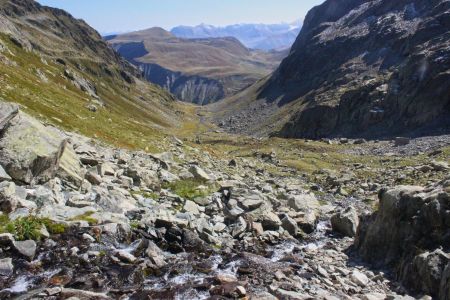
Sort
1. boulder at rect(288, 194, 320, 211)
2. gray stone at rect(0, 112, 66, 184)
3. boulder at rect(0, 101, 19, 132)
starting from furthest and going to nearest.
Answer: boulder at rect(288, 194, 320, 211)
boulder at rect(0, 101, 19, 132)
gray stone at rect(0, 112, 66, 184)

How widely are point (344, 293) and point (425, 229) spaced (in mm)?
5505

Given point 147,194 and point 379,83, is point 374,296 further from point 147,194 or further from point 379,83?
point 379,83

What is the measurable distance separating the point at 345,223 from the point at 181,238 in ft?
38.7

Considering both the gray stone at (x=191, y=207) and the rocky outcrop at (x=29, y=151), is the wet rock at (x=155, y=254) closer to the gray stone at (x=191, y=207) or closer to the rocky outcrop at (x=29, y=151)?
the gray stone at (x=191, y=207)

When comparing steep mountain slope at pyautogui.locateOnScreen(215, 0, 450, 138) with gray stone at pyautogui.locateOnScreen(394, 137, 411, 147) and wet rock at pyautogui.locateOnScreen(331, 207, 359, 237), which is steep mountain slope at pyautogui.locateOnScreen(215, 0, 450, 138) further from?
wet rock at pyautogui.locateOnScreen(331, 207, 359, 237)

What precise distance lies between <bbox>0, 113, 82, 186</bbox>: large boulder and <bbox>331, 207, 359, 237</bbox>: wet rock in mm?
16480

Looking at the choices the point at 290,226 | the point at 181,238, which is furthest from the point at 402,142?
the point at 181,238

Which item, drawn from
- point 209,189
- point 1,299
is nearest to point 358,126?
point 209,189

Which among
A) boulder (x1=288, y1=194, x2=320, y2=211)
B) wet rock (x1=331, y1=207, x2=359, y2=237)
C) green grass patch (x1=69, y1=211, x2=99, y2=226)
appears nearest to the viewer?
green grass patch (x1=69, y1=211, x2=99, y2=226)

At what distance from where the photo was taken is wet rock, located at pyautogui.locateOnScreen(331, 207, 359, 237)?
2762 centimetres

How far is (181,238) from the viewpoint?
21.3 meters

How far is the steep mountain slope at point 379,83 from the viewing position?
108 m

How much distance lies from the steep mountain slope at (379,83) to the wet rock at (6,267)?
96.1 metres

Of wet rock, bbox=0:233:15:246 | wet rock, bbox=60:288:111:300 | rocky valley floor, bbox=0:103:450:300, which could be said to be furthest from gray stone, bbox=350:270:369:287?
wet rock, bbox=0:233:15:246
